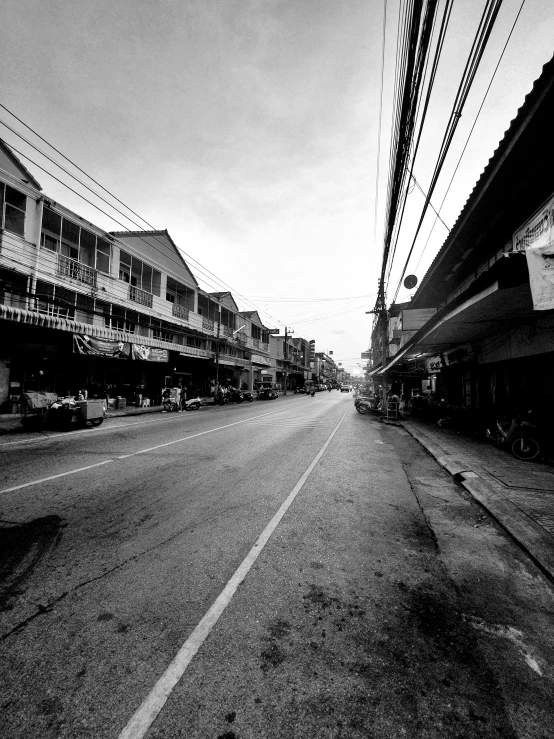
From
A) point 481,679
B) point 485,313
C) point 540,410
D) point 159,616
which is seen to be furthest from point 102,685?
point 540,410

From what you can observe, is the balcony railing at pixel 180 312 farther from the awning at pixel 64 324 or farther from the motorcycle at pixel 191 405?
the motorcycle at pixel 191 405

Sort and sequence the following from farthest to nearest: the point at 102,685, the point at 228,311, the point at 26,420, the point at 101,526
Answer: the point at 228,311, the point at 26,420, the point at 101,526, the point at 102,685

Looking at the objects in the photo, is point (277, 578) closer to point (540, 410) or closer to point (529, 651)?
point (529, 651)

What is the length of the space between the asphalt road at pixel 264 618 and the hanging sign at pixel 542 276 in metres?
3.08

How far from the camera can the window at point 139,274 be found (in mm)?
21875

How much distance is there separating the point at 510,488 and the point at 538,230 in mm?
5009

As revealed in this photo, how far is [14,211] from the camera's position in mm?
14984

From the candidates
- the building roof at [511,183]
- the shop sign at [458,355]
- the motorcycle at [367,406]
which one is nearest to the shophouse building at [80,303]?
the building roof at [511,183]

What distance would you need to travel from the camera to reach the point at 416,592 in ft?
9.95

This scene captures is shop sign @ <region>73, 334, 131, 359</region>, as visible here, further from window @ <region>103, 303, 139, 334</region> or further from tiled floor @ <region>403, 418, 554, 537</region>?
tiled floor @ <region>403, 418, 554, 537</region>

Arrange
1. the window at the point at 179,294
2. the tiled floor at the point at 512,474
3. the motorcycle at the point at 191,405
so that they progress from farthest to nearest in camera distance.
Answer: the window at the point at 179,294
the motorcycle at the point at 191,405
the tiled floor at the point at 512,474

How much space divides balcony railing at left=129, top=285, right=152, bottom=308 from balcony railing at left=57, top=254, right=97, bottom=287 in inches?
127

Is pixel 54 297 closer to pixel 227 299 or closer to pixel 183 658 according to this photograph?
pixel 183 658

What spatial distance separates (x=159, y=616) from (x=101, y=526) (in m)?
2.10
